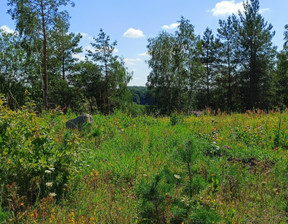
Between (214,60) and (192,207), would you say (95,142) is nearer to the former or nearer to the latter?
(192,207)

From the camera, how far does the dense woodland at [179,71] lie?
27641 millimetres

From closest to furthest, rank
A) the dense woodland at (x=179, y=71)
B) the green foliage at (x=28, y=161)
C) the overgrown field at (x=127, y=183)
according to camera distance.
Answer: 1. the overgrown field at (x=127, y=183)
2. the green foliage at (x=28, y=161)
3. the dense woodland at (x=179, y=71)

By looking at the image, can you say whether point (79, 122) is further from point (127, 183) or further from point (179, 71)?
point (179, 71)

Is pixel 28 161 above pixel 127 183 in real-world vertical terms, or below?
above

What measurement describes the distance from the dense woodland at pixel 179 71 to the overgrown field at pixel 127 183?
795 inches

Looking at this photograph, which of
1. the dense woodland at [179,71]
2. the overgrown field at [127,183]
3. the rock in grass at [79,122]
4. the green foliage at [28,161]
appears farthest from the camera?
the dense woodland at [179,71]

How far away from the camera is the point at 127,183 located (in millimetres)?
4062

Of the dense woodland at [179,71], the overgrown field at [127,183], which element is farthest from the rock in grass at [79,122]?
the dense woodland at [179,71]

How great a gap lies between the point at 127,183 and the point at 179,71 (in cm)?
2639

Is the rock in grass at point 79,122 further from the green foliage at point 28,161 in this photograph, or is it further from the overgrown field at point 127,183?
the green foliage at point 28,161

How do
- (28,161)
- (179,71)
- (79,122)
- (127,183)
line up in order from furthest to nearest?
(179,71) → (79,122) → (127,183) → (28,161)

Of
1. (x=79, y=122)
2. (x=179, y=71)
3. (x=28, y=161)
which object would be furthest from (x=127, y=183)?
(x=179, y=71)

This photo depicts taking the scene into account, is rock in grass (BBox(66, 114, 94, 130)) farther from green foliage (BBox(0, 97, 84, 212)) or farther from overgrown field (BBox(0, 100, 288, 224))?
green foliage (BBox(0, 97, 84, 212))

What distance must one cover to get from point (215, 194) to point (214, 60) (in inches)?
1258
